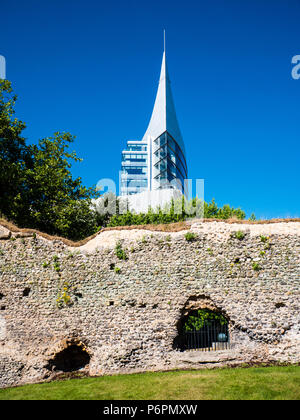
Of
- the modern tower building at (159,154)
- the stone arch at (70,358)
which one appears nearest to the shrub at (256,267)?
the stone arch at (70,358)

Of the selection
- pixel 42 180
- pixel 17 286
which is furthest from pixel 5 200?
pixel 17 286

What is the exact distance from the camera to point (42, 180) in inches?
1004

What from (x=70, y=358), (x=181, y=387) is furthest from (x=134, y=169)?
(x=181, y=387)

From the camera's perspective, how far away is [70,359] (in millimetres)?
13727

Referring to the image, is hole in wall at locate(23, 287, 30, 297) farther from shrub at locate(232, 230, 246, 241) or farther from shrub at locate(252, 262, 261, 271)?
shrub at locate(252, 262, 261, 271)

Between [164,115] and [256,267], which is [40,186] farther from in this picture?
[164,115]

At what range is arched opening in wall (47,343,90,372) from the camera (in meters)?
13.2

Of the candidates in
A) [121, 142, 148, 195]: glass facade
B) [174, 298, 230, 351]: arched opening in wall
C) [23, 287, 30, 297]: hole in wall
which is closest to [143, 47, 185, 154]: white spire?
[121, 142, 148, 195]: glass facade

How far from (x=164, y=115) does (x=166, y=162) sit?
14800 millimetres

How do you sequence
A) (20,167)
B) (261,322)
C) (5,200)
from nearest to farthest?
(261,322) < (5,200) < (20,167)

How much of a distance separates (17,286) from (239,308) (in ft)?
30.6

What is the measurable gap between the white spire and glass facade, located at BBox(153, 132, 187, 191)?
80.7 inches

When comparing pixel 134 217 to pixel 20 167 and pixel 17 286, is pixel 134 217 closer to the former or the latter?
pixel 20 167

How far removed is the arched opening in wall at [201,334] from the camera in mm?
13078
